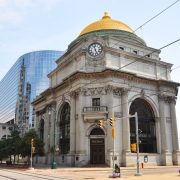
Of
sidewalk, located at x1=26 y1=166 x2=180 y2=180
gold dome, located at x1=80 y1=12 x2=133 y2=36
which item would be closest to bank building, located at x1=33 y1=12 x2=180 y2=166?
gold dome, located at x1=80 y1=12 x2=133 y2=36

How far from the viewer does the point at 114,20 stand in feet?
196

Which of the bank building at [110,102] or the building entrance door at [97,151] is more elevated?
the bank building at [110,102]

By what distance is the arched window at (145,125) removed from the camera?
5088 cm

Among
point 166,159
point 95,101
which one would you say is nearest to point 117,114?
point 95,101

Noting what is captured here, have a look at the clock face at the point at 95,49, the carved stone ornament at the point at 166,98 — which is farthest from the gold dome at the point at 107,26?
the carved stone ornament at the point at 166,98

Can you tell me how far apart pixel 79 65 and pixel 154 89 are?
14991 millimetres

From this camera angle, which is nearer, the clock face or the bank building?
the bank building

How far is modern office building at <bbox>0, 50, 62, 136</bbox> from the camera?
136 meters

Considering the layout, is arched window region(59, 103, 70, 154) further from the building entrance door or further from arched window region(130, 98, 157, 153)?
arched window region(130, 98, 157, 153)

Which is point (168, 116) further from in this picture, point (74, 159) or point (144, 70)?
point (74, 159)

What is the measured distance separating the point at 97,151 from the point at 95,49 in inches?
694

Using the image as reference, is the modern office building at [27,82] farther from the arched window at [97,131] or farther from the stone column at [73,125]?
the arched window at [97,131]

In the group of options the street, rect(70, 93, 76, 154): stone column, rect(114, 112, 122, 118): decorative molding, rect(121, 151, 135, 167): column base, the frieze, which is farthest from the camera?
rect(70, 93, 76, 154): stone column

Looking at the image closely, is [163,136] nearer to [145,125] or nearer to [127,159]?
[145,125]
